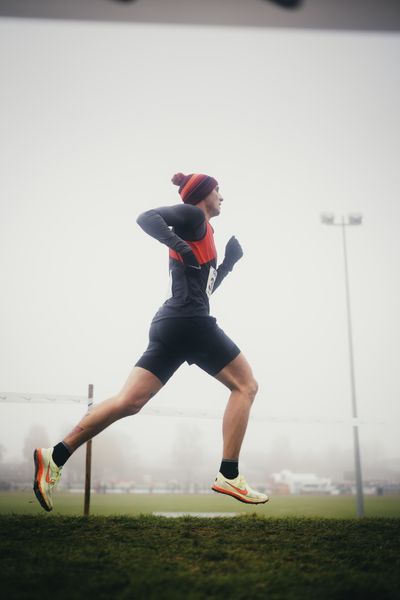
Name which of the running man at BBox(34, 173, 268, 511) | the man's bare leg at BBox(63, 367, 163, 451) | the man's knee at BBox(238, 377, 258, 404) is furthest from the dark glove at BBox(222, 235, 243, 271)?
the man's bare leg at BBox(63, 367, 163, 451)

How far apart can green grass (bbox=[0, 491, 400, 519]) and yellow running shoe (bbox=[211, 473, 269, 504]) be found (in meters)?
1.10

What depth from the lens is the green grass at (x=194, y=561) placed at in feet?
5.52

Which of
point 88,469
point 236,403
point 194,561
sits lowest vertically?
point 194,561

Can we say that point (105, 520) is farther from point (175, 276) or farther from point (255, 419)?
point (255, 419)

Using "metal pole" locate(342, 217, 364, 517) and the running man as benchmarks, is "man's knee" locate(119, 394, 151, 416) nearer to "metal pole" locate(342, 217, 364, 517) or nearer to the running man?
the running man

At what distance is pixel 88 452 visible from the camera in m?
5.11

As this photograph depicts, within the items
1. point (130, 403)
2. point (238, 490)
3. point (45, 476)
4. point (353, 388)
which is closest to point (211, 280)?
point (130, 403)

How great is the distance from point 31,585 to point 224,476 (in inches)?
56.7

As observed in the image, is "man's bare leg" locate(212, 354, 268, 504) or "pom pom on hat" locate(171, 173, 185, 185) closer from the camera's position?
"man's bare leg" locate(212, 354, 268, 504)

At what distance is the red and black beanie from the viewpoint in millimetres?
3352

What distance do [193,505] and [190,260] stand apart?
436 inches

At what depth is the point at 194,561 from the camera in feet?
7.09

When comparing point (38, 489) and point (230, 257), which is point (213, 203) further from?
point (38, 489)

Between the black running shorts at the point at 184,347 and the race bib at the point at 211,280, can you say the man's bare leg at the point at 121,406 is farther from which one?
the race bib at the point at 211,280
